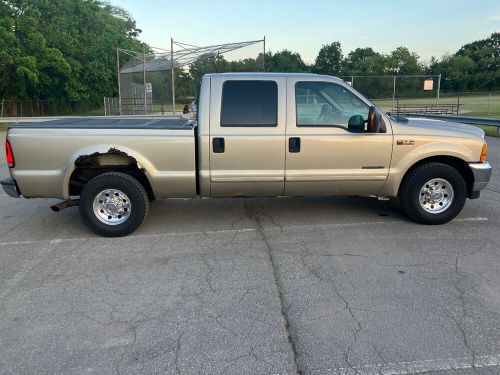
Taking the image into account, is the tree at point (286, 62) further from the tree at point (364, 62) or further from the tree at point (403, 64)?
the tree at point (403, 64)

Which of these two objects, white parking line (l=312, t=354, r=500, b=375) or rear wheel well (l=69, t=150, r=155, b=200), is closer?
white parking line (l=312, t=354, r=500, b=375)

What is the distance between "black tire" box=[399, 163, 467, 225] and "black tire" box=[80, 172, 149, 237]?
3.34 meters

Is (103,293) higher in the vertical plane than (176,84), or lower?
lower

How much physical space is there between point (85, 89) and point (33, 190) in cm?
3355

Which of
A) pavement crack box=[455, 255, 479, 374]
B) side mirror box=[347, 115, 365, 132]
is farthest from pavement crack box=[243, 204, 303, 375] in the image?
side mirror box=[347, 115, 365, 132]

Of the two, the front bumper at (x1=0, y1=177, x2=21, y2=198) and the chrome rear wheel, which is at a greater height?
the front bumper at (x1=0, y1=177, x2=21, y2=198)

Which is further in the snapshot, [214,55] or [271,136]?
[214,55]

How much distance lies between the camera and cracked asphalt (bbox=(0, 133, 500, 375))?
2883mm

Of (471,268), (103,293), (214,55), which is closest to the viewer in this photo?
(103,293)

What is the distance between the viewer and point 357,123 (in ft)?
17.1

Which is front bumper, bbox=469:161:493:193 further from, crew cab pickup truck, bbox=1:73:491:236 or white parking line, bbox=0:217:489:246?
white parking line, bbox=0:217:489:246

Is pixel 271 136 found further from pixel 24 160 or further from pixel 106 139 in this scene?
pixel 24 160

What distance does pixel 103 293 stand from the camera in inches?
152

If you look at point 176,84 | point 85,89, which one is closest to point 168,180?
point 176,84
